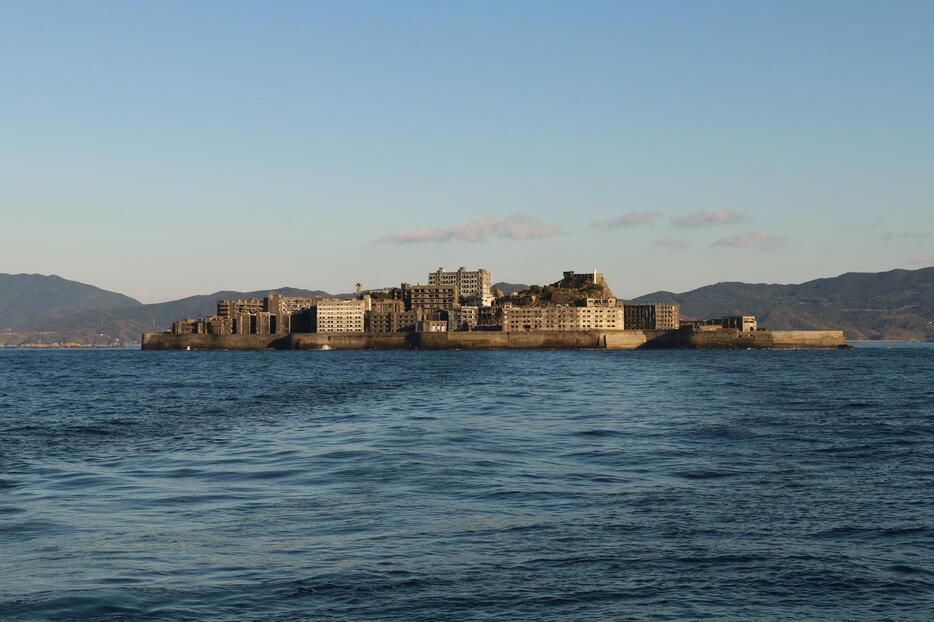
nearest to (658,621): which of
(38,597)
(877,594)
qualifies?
(877,594)

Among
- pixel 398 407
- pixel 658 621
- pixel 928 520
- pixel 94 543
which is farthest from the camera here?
pixel 398 407

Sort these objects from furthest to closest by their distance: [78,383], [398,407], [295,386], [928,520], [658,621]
A: [78,383] → [295,386] → [398,407] → [928,520] → [658,621]

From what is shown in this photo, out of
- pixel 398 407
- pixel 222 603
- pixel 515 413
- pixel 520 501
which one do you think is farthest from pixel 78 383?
pixel 222 603

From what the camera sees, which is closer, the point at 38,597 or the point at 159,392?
the point at 38,597

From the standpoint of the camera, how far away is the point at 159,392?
7431cm

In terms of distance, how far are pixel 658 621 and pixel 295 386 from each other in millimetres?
70571

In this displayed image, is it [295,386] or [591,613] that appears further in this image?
[295,386]

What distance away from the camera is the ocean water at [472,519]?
15.0 meters

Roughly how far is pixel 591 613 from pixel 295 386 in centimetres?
7002

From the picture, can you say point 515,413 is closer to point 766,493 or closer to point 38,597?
point 766,493

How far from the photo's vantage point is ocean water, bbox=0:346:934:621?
15.0 meters

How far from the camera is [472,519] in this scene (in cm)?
2109

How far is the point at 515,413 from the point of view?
5197cm

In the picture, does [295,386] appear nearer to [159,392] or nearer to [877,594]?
[159,392]
